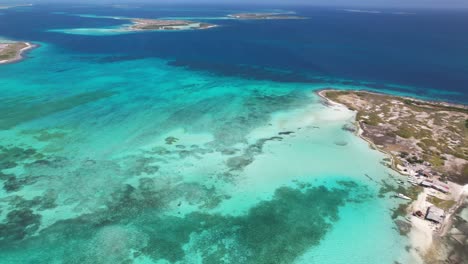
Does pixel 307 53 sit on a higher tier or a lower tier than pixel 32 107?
higher

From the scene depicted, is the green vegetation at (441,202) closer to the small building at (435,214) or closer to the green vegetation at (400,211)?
the small building at (435,214)

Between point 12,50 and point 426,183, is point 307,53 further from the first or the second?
point 12,50

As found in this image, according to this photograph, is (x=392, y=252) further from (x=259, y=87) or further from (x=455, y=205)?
(x=259, y=87)

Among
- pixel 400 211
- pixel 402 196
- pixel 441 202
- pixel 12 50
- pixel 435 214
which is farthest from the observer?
pixel 12 50

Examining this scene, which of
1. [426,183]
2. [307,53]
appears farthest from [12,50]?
[426,183]

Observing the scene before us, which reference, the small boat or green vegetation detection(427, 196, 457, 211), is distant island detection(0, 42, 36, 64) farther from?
green vegetation detection(427, 196, 457, 211)

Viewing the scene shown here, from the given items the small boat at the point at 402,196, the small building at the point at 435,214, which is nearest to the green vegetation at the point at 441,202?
the small building at the point at 435,214
